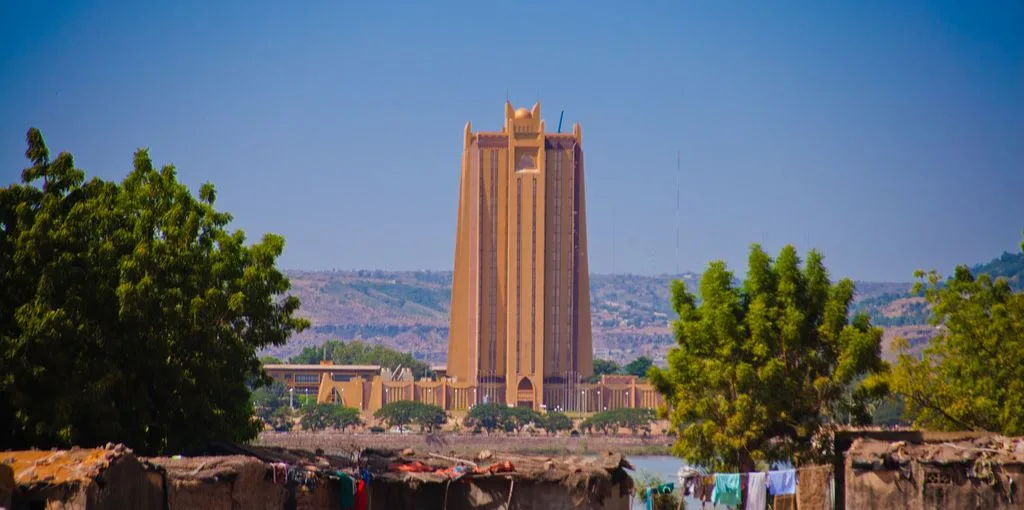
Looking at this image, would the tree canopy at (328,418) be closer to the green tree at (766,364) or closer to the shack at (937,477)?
the green tree at (766,364)

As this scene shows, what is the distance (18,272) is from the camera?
806 inches

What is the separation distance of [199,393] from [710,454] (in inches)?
300

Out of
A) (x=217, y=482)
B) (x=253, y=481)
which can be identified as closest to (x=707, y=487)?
(x=253, y=481)

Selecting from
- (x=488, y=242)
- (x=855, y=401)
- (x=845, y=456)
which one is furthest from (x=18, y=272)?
(x=488, y=242)

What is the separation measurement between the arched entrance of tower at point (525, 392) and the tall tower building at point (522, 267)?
2.5 inches

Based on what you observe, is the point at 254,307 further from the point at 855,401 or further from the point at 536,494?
the point at 855,401

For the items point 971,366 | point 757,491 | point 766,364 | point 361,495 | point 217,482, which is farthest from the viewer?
point 971,366

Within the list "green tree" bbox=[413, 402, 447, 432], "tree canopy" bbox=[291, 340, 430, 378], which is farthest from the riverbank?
"tree canopy" bbox=[291, 340, 430, 378]

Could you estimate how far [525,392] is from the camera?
11200 cm

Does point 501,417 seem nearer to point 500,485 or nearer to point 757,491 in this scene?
point 757,491

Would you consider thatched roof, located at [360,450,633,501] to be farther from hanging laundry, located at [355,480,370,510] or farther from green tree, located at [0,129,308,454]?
green tree, located at [0,129,308,454]

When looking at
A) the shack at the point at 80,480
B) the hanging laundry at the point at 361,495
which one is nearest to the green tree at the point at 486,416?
the hanging laundry at the point at 361,495

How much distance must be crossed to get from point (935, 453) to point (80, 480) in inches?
391

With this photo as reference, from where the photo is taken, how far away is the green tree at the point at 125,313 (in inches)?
798
